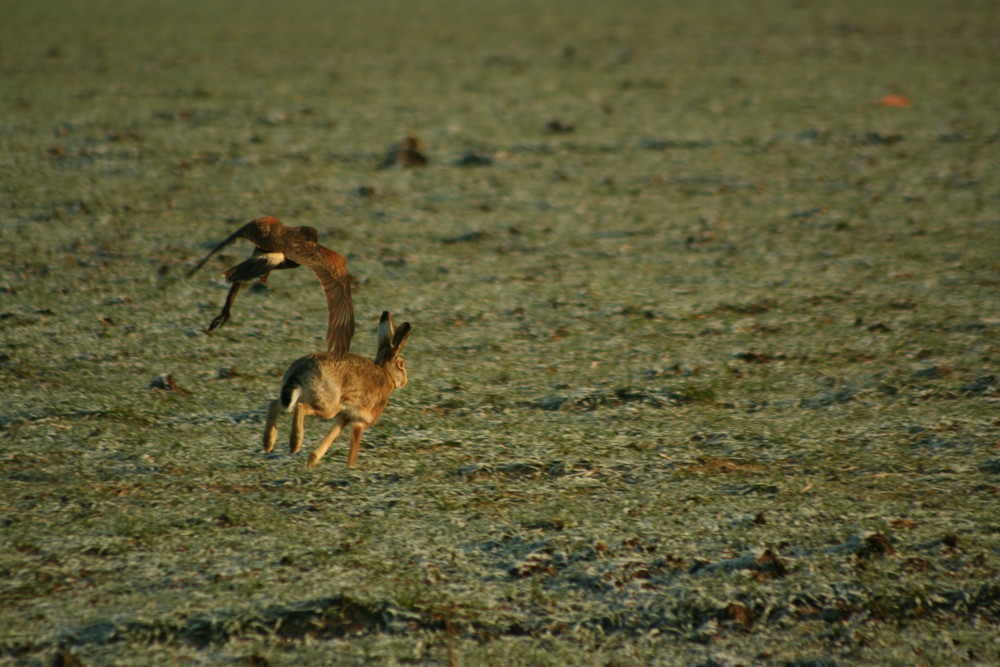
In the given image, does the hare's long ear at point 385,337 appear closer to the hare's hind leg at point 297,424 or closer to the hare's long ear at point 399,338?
the hare's long ear at point 399,338

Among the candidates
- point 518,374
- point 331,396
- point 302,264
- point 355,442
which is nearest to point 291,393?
point 331,396

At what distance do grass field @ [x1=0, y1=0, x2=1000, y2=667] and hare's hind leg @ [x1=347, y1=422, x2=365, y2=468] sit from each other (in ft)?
0.16

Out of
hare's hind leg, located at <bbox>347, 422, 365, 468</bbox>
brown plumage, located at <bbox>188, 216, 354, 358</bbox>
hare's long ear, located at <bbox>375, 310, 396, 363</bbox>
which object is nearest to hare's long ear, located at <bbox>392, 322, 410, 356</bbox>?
hare's long ear, located at <bbox>375, 310, 396, 363</bbox>

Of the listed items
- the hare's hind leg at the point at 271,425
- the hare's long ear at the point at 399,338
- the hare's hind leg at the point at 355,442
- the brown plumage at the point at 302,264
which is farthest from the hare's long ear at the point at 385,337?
the hare's hind leg at the point at 271,425

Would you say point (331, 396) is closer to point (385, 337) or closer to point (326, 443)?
point (326, 443)

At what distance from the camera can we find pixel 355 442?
9.31 feet

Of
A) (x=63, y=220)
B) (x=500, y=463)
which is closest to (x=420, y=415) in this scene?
(x=500, y=463)

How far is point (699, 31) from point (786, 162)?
4.54 metres

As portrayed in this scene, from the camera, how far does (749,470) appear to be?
285 centimetres

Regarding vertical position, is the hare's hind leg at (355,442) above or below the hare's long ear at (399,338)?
below

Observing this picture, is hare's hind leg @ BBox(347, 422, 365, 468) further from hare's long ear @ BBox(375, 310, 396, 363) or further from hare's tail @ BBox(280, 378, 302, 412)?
hare's long ear @ BBox(375, 310, 396, 363)

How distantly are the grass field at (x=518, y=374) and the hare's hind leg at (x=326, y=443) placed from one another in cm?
6

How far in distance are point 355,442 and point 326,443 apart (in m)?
0.07

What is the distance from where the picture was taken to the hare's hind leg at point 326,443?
2773 millimetres
